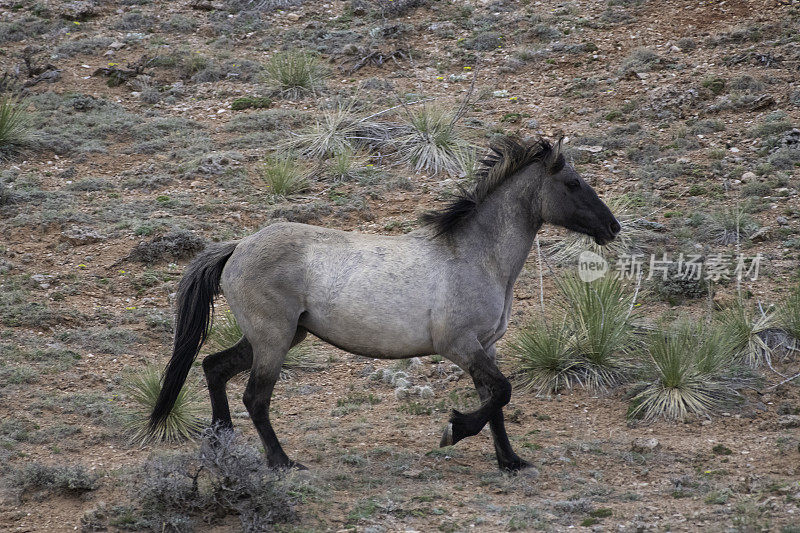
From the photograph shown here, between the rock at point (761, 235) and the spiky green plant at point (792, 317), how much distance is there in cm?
198

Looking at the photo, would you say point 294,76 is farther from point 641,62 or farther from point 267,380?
point 267,380

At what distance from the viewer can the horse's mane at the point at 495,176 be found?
20.8 feet

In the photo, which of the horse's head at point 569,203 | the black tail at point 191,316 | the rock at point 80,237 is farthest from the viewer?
the rock at point 80,237

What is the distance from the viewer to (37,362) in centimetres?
804

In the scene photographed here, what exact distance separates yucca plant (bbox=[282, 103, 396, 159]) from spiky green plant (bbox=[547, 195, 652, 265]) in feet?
12.2

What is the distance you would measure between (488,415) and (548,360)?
2114 mm

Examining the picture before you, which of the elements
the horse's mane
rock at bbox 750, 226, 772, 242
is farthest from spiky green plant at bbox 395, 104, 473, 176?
the horse's mane

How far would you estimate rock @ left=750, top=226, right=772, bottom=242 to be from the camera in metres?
9.84

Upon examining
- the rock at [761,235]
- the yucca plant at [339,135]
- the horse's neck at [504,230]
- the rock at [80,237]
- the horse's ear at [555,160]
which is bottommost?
the rock at [80,237]

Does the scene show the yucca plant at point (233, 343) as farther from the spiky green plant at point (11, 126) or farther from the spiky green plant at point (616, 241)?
the spiky green plant at point (11, 126)

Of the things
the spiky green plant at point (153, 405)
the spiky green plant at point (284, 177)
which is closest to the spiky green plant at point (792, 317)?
the spiky green plant at point (153, 405)

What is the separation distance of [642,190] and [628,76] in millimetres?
3316

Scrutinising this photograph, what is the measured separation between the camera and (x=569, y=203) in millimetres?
6379

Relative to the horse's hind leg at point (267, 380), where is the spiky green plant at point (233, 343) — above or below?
below
